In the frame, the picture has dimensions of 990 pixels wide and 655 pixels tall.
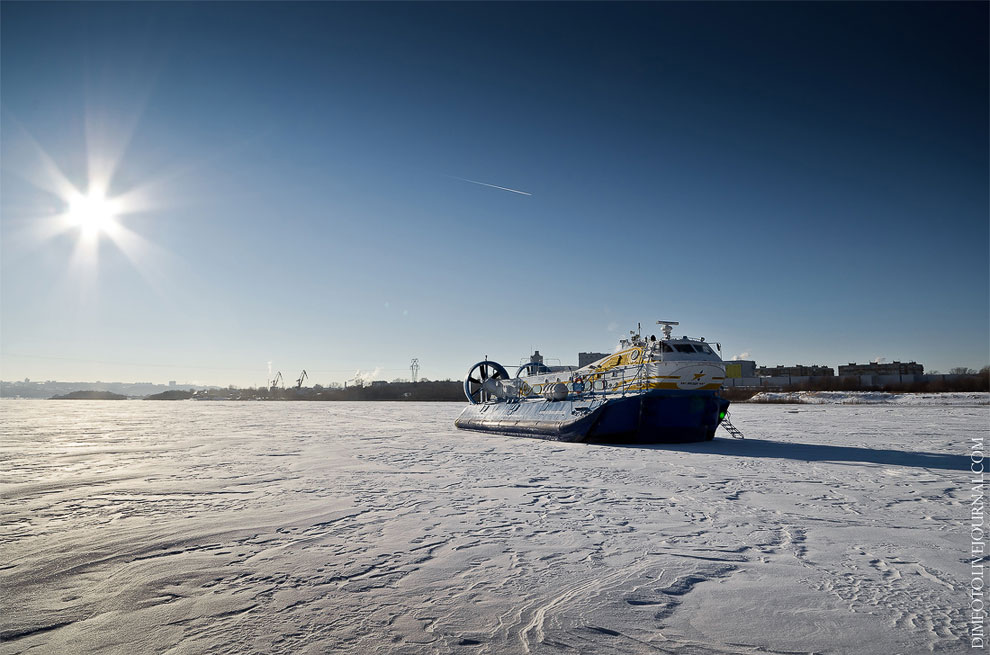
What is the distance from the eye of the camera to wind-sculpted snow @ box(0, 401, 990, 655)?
3.16 metres

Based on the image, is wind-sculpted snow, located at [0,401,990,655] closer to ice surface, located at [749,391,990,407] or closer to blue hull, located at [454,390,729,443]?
blue hull, located at [454,390,729,443]

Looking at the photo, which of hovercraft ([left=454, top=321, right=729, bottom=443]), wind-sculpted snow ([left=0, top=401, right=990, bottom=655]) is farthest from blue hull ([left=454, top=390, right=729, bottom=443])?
wind-sculpted snow ([left=0, top=401, right=990, bottom=655])

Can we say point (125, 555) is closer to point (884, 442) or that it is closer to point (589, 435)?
point (589, 435)

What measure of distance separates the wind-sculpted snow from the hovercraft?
5.22 metres

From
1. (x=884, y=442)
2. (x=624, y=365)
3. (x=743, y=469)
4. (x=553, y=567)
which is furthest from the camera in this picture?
(x=624, y=365)

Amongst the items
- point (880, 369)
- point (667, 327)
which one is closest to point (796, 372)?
point (880, 369)

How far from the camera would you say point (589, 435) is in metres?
15.1

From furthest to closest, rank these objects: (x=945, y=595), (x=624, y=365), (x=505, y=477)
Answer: (x=624, y=365)
(x=505, y=477)
(x=945, y=595)

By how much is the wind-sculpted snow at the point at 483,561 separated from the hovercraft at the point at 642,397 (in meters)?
5.22

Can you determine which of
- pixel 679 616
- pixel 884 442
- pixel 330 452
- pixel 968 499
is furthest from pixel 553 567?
pixel 884 442

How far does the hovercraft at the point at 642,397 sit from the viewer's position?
14.6m

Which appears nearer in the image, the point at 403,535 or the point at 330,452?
the point at 403,535

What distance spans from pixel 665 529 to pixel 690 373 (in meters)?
9.74

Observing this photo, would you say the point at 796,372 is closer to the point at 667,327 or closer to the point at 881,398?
the point at 881,398
